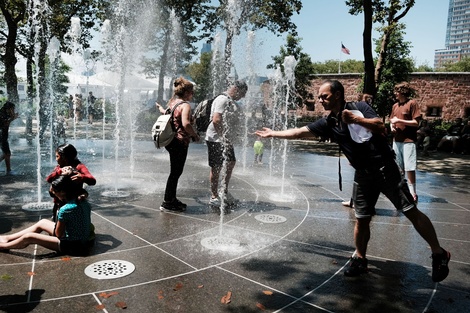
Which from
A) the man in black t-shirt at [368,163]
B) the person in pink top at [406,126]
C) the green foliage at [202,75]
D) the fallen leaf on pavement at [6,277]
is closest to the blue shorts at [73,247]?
the fallen leaf on pavement at [6,277]

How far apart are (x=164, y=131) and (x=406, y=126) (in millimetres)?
3840

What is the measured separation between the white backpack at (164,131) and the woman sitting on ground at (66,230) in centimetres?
157

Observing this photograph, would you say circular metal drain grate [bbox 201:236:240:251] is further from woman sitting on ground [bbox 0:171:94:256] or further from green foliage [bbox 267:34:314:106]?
green foliage [bbox 267:34:314:106]

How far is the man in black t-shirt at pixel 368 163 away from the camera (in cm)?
331

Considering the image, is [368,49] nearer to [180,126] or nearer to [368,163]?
[180,126]

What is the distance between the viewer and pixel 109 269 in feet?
11.4

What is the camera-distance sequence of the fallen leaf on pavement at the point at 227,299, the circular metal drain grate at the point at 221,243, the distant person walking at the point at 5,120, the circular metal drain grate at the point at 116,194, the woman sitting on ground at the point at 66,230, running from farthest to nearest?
1. the distant person walking at the point at 5,120
2. the circular metal drain grate at the point at 116,194
3. the circular metal drain grate at the point at 221,243
4. the woman sitting on ground at the point at 66,230
5. the fallen leaf on pavement at the point at 227,299

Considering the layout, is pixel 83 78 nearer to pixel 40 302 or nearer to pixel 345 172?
pixel 345 172

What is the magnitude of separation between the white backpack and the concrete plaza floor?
105 cm

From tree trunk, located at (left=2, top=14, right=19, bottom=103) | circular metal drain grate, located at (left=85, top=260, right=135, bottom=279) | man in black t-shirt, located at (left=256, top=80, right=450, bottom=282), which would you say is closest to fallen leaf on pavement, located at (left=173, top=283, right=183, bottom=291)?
circular metal drain grate, located at (left=85, top=260, right=135, bottom=279)

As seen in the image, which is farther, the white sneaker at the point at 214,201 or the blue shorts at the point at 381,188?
the white sneaker at the point at 214,201

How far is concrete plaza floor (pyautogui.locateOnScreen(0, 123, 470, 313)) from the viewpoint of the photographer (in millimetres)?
3020

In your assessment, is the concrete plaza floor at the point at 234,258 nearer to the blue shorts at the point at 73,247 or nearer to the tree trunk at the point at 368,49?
the blue shorts at the point at 73,247

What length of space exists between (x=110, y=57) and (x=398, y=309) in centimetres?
2949
